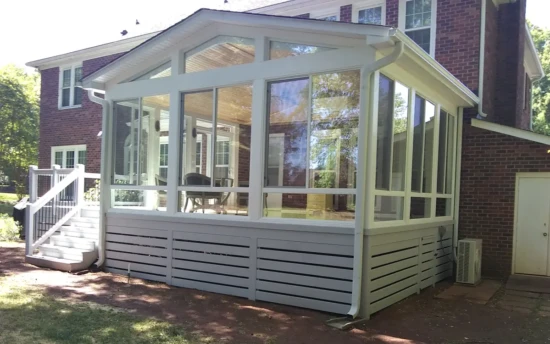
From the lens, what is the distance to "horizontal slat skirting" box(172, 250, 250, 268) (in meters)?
6.53

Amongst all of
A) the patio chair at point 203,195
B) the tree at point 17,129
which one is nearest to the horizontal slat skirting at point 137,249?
the patio chair at point 203,195

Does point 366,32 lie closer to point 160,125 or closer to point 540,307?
point 160,125

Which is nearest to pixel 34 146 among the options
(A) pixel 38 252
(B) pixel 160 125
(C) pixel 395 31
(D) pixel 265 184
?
(A) pixel 38 252

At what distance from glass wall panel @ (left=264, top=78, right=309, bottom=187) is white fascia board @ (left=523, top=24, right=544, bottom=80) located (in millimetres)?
7778

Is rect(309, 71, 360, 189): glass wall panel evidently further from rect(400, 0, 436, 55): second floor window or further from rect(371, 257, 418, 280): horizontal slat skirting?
rect(400, 0, 436, 55): second floor window

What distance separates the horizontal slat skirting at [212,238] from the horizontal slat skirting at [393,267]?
184 centimetres

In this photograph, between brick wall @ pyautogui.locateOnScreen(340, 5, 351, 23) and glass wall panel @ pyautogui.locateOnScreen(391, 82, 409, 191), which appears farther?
brick wall @ pyautogui.locateOnScreen(340, 5, 351, 23)

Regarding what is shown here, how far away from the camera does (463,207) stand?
872 cm

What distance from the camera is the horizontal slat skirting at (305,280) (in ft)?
18.5

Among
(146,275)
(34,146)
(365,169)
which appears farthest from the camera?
(34,146)

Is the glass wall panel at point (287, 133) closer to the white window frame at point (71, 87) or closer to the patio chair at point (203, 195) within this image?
the patio chair at point (203, 195)

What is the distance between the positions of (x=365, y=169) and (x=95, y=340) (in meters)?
3.54

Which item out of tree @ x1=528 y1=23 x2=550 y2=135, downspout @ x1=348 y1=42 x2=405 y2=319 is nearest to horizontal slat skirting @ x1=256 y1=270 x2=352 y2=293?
downspout @ x1=348 y1=42 x2=405 y2=319

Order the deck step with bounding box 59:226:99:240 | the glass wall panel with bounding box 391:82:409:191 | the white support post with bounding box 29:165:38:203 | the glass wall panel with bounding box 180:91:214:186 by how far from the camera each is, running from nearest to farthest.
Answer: the glass wall panel with bounding box 391:82:409:191, the glass wall panel with bounding box 180:91:214:186, the deck step with bounding box 59:226:99:240, the white support post with bounding box 29:165:38:203
